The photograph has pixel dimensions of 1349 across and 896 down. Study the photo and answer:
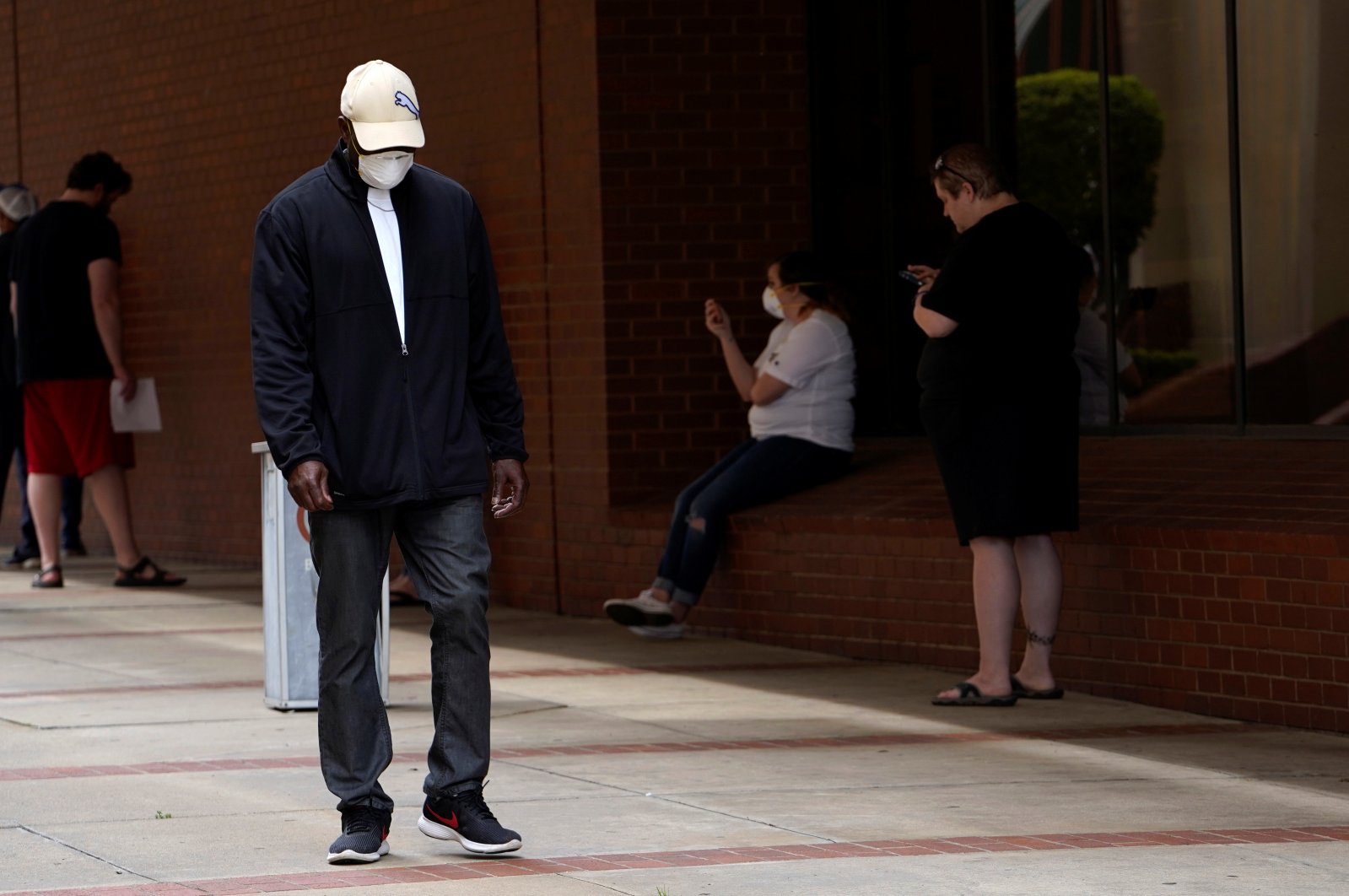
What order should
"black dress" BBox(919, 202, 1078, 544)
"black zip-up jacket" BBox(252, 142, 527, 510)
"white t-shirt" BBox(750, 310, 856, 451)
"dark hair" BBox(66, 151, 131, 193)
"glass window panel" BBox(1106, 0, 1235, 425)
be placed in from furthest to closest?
Result: "dark hair" BBox(66, 151, 131, 193)
"white t-shirt" BBox(750, 310, 856, 451)
"glass window panel" BBox(1106, 0, 1235, 425)
"black dress" BBox(919, 202, 1078, 544)
"black zip-up jacket" BBox(252, 142, 527, 510)

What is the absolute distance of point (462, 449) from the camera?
555 centimetres

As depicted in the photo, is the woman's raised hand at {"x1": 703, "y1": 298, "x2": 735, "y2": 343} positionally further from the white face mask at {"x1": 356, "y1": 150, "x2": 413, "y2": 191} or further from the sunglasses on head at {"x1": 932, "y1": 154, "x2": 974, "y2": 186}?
the white face mask at {"x1": 356, "y1": 150, "x2": 413, "y2": 191}

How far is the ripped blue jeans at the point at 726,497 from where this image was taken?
32.7 ft

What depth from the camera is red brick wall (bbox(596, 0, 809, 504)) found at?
10.8 metres

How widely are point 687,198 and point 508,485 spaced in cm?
537

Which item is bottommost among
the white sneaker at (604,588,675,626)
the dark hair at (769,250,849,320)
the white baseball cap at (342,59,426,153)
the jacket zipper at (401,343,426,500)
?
the white sneaker at (604,588,675,626)

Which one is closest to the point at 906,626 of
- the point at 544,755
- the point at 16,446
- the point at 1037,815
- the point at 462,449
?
the point at 544,755

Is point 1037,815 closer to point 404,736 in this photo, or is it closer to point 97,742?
point 404,736

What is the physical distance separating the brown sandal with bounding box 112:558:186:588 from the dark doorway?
164 inches

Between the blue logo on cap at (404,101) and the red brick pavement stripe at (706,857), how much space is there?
5.84ft

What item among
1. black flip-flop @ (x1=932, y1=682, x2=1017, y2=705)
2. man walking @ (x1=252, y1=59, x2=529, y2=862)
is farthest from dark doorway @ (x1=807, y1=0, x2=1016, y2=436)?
man walking @ (x1=252, y1=59, x2=529, y2=862)

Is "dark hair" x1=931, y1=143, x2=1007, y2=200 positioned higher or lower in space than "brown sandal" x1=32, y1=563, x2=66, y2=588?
higher

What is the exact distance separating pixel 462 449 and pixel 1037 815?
6.08ft

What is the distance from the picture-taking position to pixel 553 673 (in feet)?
30.3
